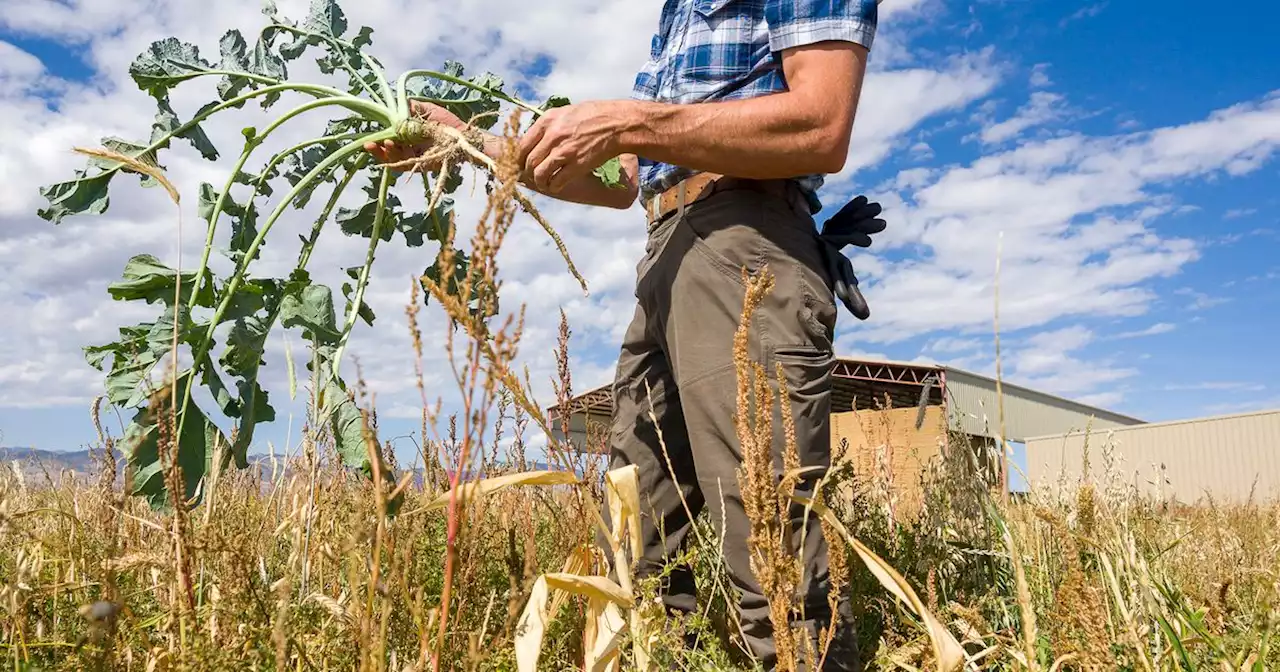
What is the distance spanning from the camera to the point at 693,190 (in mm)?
2701

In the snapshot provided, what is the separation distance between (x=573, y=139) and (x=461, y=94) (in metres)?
1.91

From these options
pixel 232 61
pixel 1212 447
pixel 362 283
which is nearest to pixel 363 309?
pixel 362 283

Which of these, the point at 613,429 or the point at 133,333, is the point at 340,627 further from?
the point at 133,333

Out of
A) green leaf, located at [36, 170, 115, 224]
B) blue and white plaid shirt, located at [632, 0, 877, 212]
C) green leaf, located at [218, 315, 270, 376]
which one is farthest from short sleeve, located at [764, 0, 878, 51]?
green leaf, located at [36, 170, 115, 224]

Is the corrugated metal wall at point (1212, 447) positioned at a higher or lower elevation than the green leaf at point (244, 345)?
higher

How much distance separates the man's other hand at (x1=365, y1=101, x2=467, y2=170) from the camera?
10.3 feet

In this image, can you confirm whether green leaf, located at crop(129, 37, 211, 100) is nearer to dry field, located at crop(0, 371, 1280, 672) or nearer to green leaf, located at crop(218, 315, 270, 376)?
green leaf, located at crop(218, 315, 270, 376)

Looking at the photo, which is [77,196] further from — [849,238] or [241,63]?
[849,238]

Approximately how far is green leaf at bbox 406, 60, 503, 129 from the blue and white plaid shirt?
44.2 inches

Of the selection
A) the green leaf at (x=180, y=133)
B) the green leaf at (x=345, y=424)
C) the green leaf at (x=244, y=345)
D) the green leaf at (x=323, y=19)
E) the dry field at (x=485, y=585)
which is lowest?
the dry field at (x=485, y=585)

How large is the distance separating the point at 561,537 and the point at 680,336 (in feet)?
2.66

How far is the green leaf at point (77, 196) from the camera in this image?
3492 millimetres

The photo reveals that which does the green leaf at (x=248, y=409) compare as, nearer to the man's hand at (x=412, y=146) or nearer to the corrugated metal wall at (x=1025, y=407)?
the man's hand at (x=412, y=146)

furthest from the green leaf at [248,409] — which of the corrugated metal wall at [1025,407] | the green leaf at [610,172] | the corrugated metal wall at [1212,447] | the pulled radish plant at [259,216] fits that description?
the corrugated metal wall at [1212,447]
